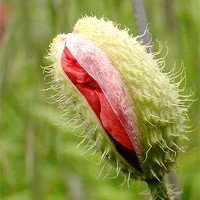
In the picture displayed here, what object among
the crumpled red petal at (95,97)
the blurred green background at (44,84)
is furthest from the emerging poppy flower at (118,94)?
the blurred green background at (44,84)

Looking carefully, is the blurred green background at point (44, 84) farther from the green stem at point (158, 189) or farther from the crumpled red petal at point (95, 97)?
the crumpled red petal at point (95, 97)

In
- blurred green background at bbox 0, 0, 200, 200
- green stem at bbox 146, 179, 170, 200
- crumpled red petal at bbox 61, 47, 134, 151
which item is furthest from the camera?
blurred green background at bbox 0, 0, 200, 200

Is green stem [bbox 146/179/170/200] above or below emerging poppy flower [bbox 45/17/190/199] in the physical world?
below

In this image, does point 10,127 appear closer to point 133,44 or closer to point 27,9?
point 27,9

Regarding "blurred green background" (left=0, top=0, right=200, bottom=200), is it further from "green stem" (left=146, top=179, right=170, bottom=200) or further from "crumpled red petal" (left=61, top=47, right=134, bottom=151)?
"crumpled red petal" (left=61, top=47, right=134, bottom=151)

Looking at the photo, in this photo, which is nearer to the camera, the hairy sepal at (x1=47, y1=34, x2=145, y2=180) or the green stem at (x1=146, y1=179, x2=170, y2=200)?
the hairy sepal at (x1=47, y1=34, x2=145, y2=180)

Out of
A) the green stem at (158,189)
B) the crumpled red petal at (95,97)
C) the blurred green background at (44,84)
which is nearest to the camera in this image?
the crumpled red petal at (95,97)

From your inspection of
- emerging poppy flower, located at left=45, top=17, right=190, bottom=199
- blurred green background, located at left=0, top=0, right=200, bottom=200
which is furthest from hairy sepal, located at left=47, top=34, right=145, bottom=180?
blurred green background, located at left=0, top=0, right=200, bottom=200

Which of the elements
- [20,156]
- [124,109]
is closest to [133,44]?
[124,109]
